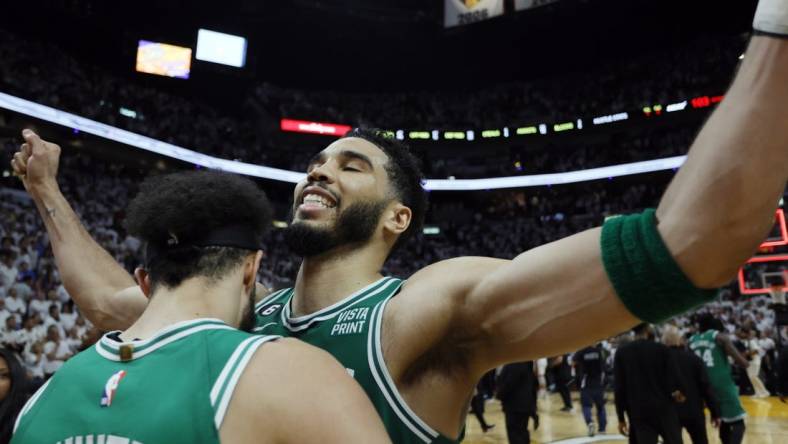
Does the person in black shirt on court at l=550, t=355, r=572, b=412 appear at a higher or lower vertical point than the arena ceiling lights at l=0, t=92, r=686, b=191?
lower

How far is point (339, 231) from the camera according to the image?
2.11 m

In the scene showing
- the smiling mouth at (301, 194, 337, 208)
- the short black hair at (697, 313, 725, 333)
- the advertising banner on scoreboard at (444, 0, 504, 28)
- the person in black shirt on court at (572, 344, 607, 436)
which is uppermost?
the advertising banner on scoreboard at (444, 0, 504, 28)

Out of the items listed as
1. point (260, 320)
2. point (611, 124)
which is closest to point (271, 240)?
point (611, 124)

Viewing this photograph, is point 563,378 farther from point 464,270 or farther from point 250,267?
point 250,267

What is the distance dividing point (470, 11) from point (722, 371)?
15535mm

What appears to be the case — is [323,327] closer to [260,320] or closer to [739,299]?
[260,320]

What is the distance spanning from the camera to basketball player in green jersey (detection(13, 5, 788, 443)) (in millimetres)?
1031

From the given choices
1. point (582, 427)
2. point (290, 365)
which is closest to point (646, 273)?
point (290, 365)

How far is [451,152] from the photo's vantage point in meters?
31.5

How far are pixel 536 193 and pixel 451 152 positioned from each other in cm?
483

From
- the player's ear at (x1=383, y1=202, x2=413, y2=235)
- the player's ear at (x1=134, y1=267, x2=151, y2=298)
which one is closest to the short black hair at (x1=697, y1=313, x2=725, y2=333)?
the player's ear at (x1=383, y1=202, x2=413, y2=235)

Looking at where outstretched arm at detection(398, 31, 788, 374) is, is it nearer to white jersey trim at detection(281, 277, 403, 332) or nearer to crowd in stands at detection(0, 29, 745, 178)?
white jersey trim at detection(281, 277, 403, 332)

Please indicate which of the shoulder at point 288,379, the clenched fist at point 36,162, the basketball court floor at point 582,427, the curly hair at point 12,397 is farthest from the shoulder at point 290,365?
the basketball court floor at point 582,427

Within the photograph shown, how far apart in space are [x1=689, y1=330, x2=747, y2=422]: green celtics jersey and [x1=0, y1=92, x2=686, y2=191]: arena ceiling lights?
1341cm
